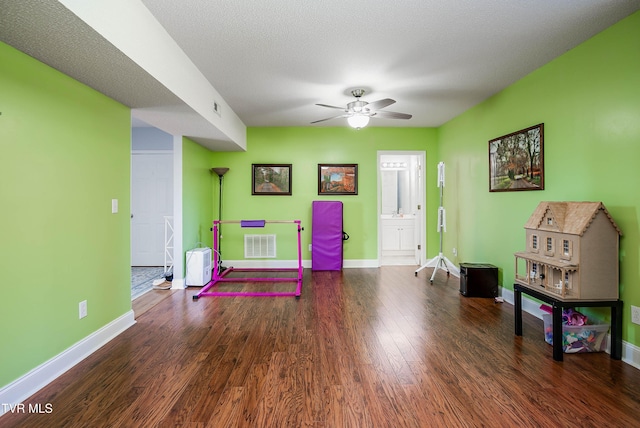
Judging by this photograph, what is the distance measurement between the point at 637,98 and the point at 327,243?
4053mm

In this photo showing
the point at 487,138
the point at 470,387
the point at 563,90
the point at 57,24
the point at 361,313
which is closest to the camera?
the point at 57,24

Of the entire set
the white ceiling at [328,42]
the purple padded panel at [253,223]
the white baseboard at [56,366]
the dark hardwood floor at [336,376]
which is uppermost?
the white ceiling at [328,42]

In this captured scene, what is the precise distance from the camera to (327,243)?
208 inches

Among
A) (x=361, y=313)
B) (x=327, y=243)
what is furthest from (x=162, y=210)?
(x=361, y=313)

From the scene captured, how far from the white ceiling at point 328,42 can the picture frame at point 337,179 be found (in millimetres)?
1934

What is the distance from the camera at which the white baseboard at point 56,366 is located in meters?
1.75

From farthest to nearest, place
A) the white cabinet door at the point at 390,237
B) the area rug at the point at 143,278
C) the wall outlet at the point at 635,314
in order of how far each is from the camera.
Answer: the white cabinet door at the point at 390,237, the area rug at the point at 143,278, the wall outlet at the point at 635,314

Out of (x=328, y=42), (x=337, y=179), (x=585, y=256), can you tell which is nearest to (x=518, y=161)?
(x=585, y=256)

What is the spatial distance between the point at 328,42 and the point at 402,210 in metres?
5.40

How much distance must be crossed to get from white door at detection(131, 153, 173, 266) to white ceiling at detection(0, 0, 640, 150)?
2.45 metres

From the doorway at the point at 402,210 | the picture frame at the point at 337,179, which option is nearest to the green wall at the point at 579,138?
the doorway at the point at 402,210

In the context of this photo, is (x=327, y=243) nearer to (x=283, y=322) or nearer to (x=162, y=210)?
(x=283, y=322)

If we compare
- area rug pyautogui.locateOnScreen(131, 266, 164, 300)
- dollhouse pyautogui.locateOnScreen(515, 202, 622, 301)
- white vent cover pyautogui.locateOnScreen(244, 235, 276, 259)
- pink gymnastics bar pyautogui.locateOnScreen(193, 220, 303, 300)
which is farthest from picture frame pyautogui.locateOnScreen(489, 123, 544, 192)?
area rug pyautogui.locateOnScreen(131, 266, 164, 300)

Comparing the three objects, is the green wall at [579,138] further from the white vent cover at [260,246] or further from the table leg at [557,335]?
the white vent cover at [260,246]
